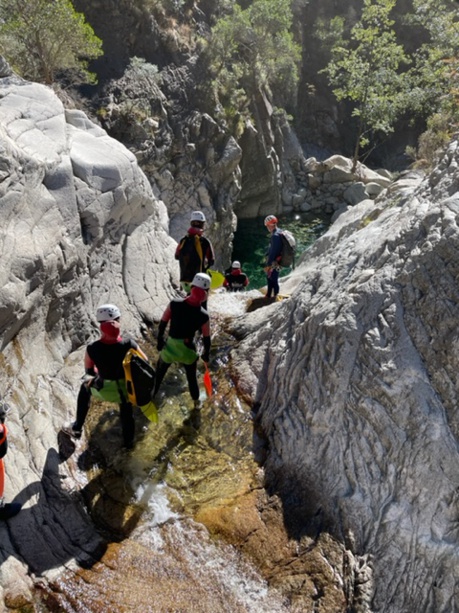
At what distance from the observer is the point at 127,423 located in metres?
7.69

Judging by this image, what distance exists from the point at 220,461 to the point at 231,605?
239cm

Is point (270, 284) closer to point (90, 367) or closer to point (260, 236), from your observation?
point (90, 367)

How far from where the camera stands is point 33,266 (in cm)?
793

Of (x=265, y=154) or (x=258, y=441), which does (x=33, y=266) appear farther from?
(x=265, y=154)

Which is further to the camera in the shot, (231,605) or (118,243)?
(118,243)

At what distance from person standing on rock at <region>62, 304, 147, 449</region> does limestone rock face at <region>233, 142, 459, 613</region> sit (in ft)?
9.36

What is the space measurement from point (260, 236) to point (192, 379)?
23.3 metres

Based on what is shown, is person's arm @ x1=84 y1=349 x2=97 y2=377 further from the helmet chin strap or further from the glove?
the helmet chin strap

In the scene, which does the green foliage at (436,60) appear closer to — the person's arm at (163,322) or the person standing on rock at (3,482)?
the person's arm at (163,322)

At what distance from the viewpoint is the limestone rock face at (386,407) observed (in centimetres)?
612

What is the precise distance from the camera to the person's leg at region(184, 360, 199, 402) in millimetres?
8677

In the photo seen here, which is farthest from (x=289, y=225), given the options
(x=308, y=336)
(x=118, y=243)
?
(x=308, y=336)

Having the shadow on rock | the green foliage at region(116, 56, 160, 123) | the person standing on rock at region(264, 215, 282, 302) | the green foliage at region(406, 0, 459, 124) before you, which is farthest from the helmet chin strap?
the green foliage at region(116, 56, 160, 123)

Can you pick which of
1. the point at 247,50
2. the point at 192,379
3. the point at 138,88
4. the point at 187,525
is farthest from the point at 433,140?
the point at 187,525
